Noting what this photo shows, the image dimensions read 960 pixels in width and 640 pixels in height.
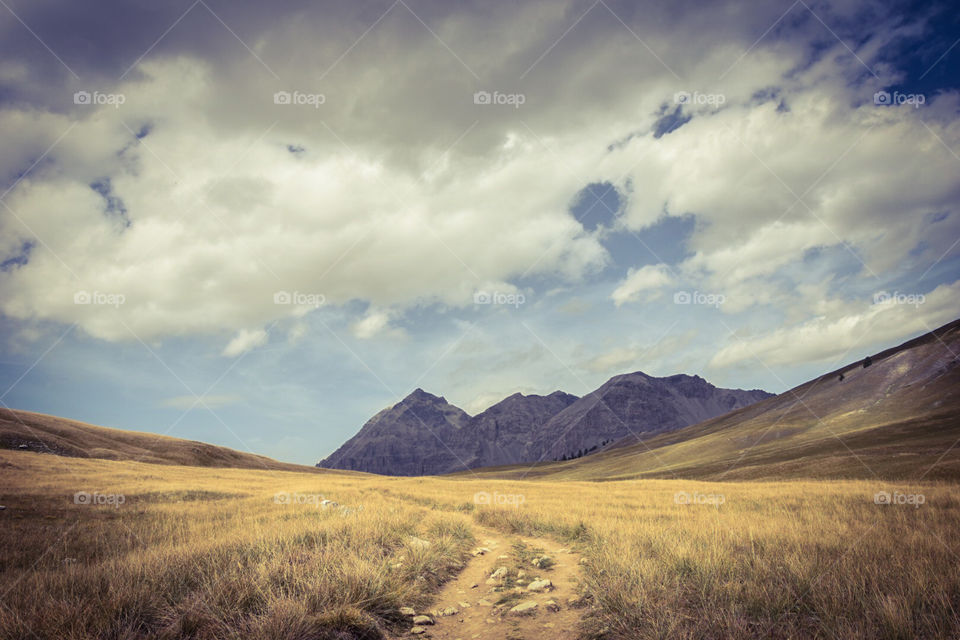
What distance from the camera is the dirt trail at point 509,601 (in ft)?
18.8

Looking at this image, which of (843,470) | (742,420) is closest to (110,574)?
(843,470)

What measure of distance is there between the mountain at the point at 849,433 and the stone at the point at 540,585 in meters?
33.9

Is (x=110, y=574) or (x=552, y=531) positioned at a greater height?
(x=110, y=574)

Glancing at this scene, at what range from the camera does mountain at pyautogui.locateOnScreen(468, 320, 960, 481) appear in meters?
41.2

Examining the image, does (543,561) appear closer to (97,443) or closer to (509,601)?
(509,601)

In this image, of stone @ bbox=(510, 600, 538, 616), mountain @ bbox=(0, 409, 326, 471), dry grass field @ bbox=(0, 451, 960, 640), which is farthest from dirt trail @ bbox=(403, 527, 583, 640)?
mountain @ bbox=(0, 409, 326, 471)

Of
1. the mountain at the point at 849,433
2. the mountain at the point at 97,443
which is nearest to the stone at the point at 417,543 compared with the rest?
the mountain at the point at 849,433

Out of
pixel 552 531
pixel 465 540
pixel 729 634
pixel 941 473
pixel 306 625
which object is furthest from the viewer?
pixel 941 473

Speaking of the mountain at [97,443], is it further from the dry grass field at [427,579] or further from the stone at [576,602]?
the stone at [576,602]

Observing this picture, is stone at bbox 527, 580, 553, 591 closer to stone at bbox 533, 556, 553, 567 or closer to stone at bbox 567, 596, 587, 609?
stone at bbox 567, 596, 587, 609

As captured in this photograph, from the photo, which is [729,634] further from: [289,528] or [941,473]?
[941,473]

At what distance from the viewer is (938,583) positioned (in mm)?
5309

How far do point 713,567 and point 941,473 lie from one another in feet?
121

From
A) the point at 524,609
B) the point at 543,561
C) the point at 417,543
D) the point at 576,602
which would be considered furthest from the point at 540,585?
the point at 417,543
